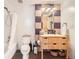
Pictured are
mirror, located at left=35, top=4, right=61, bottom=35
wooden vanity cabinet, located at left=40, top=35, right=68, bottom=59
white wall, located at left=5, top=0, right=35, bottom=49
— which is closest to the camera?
wooden vanity cabinet, located at left=40, top=35, right=68, bottom=59

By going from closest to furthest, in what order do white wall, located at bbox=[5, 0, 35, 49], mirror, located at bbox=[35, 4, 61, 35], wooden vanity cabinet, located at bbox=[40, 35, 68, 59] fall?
1. wooden vanity cabinet, located at bbox=[40, 35, 68, 59]
2. mirror, located at bbox=[35, 4, 61, 35]
3. white wall, located at bbox=[5, 0, 35, 49]

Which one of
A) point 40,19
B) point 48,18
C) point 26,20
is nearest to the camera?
point 48,18

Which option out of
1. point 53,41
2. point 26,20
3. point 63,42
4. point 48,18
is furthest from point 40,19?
point 63,42

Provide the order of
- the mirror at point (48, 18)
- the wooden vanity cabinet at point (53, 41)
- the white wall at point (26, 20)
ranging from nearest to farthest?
the wooden vanity cabinet at point (53, 41) < the mirror at point (48, 18) < the white wall at point (26, 20)

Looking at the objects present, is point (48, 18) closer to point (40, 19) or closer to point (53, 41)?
point (40, 19)

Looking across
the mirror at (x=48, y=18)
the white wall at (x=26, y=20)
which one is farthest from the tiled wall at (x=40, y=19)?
the white wall at (x=26, y=20)

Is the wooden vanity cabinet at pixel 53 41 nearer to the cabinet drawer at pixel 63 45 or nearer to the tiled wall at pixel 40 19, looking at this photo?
the cabinet drawer at pixel 63 45

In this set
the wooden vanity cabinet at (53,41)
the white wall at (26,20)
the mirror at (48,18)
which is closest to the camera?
the wooden vanity cabinet at (53,41)

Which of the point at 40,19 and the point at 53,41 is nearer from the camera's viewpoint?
the point at 53,41

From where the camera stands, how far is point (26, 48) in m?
4.13

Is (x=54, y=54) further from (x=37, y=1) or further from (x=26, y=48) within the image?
(x=37, y=1)

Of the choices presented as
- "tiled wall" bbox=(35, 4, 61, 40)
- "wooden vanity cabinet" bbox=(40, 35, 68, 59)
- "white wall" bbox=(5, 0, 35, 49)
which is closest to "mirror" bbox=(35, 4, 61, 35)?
"tiled wall" bbox=(35, 4, 61, 40)

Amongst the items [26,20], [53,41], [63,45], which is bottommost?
[63,45]

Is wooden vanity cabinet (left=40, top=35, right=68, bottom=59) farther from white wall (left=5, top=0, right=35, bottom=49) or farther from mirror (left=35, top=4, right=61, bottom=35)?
white wall (left=5, top=0, right=35, bottom=49)
